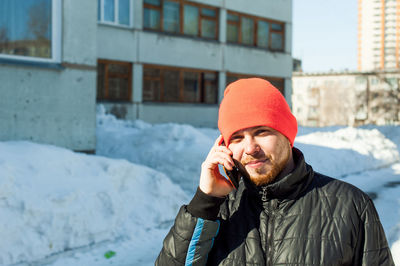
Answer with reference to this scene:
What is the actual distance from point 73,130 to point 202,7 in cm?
1524

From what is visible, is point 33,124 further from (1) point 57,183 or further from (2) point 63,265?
(2) point 63,265

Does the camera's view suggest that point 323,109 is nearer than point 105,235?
No

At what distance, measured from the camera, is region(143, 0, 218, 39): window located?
66.3 feet

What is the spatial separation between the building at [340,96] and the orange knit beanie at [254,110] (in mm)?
58714

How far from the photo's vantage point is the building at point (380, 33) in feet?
379

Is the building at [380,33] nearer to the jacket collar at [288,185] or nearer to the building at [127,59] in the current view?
the building at [127,59]

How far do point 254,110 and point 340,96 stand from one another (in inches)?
2568

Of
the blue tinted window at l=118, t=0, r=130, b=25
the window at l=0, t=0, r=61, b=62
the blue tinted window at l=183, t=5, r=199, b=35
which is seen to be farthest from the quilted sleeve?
the blue tinted window at l=183, t=5, r=199, b=35

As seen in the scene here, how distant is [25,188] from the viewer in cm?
584

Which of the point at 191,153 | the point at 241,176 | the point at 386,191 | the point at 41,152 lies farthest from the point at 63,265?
the point at 386,191

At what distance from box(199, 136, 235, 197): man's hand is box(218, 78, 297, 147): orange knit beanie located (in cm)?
13

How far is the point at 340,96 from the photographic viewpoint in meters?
63.8

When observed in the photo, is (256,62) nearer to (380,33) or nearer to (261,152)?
(261,152)

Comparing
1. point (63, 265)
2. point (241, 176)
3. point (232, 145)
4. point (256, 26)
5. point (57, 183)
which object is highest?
point (256, 26)
